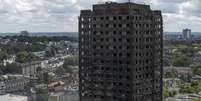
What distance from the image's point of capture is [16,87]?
136375 millimetres

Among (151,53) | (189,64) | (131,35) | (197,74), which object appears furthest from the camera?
(189,64)

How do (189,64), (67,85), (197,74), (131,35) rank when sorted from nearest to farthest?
1. (131,35)
2. (67,85)
3. (197,74)
4. (189,64)

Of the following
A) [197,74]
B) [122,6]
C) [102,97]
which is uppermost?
[122,6]

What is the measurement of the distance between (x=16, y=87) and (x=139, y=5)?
9424 cm

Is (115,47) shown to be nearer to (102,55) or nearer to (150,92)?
(102,55)

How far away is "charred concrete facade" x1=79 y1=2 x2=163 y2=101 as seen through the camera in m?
46.9

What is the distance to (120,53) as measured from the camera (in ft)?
155

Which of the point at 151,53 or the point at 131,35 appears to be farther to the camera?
the point at 151,53

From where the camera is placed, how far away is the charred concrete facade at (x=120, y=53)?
46.9m

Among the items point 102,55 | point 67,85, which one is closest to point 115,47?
point 102,55

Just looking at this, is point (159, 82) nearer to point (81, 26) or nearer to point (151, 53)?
point (151, 53)

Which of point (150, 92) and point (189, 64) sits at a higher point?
point (150, 92)

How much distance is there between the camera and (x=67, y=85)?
13088cm

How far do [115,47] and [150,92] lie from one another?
21.8ft
